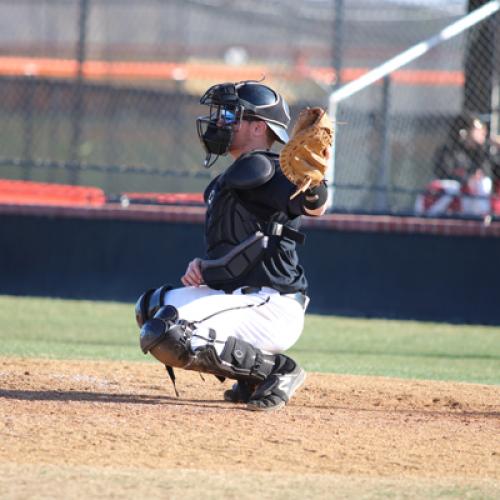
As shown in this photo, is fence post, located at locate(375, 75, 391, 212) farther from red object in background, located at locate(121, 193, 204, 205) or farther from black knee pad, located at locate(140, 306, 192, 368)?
black knee pad, located at locate(140, 306, 192, 368)

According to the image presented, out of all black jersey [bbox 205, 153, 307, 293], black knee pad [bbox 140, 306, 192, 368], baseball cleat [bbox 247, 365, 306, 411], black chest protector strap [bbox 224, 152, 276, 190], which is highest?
black chest protector strap [bbox 224, 152, 276, 190]

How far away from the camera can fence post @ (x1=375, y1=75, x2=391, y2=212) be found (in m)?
11.0

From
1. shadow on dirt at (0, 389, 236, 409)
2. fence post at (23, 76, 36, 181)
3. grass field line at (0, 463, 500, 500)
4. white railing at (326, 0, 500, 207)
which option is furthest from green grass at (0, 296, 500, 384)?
grass field line at (0, 463, 500, 500)

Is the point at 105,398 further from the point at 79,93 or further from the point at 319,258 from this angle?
the point at 79,93

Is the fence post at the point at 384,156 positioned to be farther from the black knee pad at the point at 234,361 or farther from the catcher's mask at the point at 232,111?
the black knee pad at the point at 234,361

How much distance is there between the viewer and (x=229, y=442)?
442cm

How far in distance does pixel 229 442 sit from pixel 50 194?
8214mm

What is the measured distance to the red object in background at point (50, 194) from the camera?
1168 centimetres

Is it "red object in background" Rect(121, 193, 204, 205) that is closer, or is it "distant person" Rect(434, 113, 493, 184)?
"red object in background" Rect(121, 193, 204, 205)

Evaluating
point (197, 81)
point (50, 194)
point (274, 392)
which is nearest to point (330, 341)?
point (274, 392)

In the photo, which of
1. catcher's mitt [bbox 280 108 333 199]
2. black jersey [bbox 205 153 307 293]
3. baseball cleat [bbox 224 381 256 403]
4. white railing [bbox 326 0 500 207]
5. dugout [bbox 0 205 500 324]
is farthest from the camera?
white railing [bbox 326 0 500 207]

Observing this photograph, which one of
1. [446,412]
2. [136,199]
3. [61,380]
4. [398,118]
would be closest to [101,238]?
[136,199]

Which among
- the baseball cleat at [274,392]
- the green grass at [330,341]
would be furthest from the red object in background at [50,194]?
the baseball cleat at [274,392]

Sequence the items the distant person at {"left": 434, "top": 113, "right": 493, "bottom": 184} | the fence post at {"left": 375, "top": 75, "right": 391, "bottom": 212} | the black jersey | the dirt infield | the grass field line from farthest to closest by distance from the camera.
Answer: the distant person at {"left": 434, "top": 113, "right": 493, "bottom": 184}
the fence post at {"left": 375, "top": 75, "right": 391, "bottom": 212}
the black jersey
the dirt infield
the grass field line
